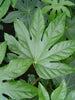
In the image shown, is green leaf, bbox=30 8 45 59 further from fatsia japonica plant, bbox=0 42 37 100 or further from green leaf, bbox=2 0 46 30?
green leaf, bbox=2 0 46 30

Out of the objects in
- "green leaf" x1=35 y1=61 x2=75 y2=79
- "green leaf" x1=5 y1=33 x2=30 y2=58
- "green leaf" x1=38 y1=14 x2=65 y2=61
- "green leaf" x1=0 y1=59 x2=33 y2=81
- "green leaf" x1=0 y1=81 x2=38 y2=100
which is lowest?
"green leaf" x1=0 y1=81 x2=38 y2=100

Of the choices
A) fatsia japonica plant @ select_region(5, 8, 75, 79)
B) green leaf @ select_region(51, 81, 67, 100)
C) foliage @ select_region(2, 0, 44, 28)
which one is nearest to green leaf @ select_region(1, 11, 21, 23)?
foliage @ select_region(2, 0, 44, 28)

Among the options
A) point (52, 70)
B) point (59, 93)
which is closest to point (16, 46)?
point (52, 70)

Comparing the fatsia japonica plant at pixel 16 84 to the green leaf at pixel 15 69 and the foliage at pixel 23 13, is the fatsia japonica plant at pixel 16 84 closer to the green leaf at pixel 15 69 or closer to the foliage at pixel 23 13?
the green leaf at pixel 15 69

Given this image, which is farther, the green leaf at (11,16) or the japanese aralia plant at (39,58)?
the green leaf at (11,16)

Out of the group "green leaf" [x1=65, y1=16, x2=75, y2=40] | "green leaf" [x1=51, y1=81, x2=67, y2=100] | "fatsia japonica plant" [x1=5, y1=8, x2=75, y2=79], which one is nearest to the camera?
"green leaf" [x1=51, y1=81, x2=67, y2=100]

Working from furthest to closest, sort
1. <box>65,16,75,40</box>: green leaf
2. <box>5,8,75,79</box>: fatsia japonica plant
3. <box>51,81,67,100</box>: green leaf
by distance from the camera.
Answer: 1. <box>65,16,75,40</box>: green leaf
2. <box>5,8,75,79</box>: fatsia japonica plant
3. <box>51,81,67,100</box>: green leaf

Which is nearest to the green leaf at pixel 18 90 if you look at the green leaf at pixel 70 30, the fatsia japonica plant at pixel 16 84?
the fatsia japonica plant at pixel 16 84

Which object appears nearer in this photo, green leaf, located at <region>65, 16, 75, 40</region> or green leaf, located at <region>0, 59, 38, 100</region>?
green leaf, located at <region>0, 59, 38, 100</region>
